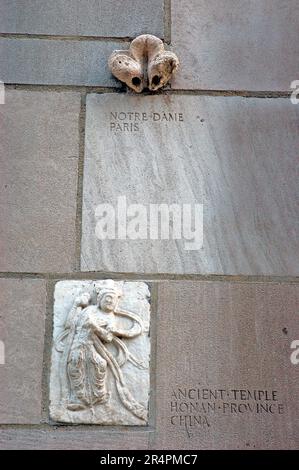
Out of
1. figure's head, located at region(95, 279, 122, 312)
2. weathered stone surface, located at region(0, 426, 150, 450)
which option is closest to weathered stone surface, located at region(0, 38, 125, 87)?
figure's head, located at region(95, 279, 122, 312)

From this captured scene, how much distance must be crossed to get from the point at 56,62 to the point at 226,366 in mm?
1812

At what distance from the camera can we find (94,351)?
3.27 m

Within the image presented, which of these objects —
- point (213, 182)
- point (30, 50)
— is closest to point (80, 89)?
point (30, 50)

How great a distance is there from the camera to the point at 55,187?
11.9ft

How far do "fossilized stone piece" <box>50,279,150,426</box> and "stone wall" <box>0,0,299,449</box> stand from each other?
0.05 metres

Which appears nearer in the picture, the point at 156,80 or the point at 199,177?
the point at 199,177

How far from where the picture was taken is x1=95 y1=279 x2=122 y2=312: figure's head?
3.34 metres

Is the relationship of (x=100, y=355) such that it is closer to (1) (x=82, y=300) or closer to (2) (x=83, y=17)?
(1) (x=82, y=300)

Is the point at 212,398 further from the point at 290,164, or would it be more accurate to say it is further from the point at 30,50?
the point at 30,50

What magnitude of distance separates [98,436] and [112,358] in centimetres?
35

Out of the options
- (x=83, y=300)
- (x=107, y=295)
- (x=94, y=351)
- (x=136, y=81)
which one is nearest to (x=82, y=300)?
(x=83, y=300)
